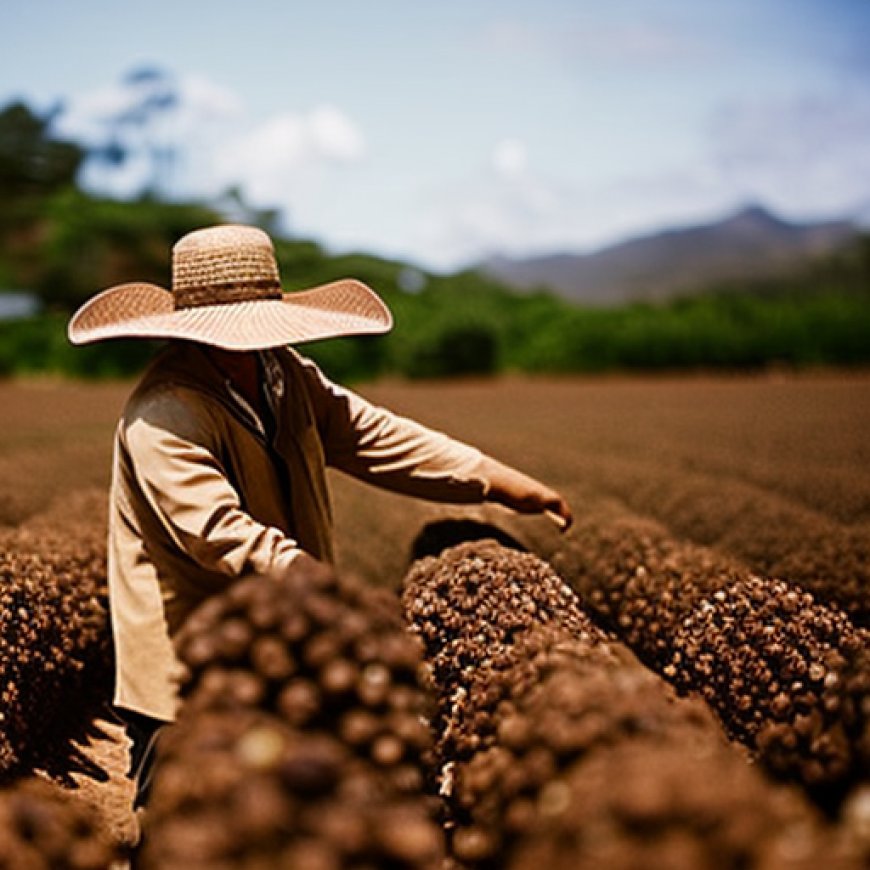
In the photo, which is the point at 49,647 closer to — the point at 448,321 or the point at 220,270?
the point at 220,270

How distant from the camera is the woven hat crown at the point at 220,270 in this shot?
10.6 feet

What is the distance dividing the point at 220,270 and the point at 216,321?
18cm

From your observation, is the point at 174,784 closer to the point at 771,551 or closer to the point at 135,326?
the point at 135,326

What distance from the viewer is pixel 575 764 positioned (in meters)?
2.03

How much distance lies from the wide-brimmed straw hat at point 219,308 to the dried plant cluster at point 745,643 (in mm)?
1448

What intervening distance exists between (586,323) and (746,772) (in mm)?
33047

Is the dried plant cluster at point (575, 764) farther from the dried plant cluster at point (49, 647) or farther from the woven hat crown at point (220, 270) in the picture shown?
the dried plant cluster at point (49, 647)

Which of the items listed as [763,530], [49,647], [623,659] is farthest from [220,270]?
[763,530]

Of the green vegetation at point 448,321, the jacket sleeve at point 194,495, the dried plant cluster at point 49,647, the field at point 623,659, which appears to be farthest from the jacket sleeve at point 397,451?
the green vegetation at point 448,321

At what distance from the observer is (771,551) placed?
562 cm

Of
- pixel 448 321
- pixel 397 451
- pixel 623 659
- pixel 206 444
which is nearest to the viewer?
pixel 206 444

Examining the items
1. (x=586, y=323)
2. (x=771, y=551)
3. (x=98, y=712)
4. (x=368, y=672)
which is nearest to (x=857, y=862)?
(x=368, y=672)

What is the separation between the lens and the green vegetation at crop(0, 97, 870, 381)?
32.2 m

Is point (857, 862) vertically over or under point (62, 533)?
over
